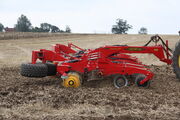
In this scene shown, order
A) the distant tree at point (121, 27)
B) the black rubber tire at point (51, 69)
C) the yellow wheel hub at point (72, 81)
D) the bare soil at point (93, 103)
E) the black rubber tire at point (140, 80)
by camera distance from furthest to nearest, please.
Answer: the distant tree at point (121, 27)
the black rubber tire at point (51, 69)
the yellow wheel hub at point (72, 81)
the black rubber tire at point (140, 80)
the bare soil at point (93, 103)

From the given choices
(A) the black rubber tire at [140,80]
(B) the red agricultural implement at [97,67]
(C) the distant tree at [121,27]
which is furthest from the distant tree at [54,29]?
(A) the black rubber tire at [140,80]

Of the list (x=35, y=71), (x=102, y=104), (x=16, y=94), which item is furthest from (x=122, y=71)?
(x=16, y=94)

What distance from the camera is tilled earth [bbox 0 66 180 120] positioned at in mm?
4777

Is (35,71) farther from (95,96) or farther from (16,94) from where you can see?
(95,96)

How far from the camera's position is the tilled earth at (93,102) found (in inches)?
188

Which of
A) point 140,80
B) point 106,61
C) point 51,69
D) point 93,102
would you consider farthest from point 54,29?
point 93,102

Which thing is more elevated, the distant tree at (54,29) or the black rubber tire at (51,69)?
the distant tree at (54,29)

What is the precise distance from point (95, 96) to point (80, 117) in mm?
1286

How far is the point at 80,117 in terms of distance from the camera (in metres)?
4.66

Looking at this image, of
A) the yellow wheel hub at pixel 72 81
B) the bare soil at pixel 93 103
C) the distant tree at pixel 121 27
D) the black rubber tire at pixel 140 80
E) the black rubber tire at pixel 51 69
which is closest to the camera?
the bare soil at pixel 93 103

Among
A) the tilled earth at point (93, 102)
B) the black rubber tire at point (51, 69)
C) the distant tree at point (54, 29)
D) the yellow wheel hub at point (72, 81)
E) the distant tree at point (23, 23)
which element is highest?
the distant tree at point (23, 23)

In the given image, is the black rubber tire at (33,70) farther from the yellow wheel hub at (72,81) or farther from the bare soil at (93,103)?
the yellow wheel hub at (72,81)

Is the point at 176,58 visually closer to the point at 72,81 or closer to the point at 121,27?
the point at 72,81

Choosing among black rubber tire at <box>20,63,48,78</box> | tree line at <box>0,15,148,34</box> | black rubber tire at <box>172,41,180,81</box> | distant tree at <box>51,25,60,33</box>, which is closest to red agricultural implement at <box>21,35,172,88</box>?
black rubber tire at <box>20,63,48,78</box>
